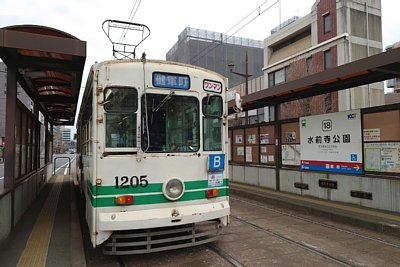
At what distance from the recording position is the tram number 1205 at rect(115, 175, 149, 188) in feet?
15.1

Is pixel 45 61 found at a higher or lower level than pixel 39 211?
higher

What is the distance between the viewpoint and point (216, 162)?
5.32m

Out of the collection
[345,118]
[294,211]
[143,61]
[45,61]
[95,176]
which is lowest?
[294,211]

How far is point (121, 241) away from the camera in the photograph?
16.6 feet

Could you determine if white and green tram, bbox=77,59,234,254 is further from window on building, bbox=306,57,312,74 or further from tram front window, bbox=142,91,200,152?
window on building, bbox=306,57,312,74

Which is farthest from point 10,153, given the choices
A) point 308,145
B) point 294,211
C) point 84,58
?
point 308,145

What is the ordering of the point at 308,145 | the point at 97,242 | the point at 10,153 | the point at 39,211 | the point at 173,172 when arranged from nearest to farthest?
the point at 97,242 → the point at 173,172 → the point at 10,153 → the point at 39,211 → the point at 308,145

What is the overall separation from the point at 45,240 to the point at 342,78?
7100 millimetres

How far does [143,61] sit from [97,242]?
2.63 metres

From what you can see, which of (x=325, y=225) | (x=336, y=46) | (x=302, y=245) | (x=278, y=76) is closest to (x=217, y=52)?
(x=278, y=76)

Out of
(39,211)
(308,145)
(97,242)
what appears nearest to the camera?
(97,242)

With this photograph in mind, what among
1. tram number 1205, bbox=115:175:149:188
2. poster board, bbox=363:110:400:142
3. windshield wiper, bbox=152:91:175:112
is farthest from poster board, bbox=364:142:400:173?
tram number 1205, bbox=115:175:149:188

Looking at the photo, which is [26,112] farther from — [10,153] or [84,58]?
[84,58]

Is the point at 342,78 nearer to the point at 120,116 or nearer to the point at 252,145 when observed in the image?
the point at 120,116
